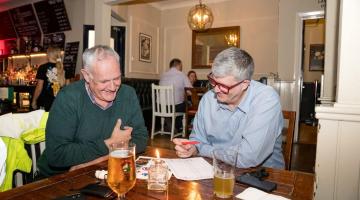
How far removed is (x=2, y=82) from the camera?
705 centimetres

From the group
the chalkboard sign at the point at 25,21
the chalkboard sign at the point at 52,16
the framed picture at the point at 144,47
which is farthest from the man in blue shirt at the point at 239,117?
the chalkboard sign at the point at 25,21

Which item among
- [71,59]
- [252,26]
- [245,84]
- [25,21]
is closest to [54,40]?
[71,59]

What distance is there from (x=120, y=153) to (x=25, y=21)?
7.43 m

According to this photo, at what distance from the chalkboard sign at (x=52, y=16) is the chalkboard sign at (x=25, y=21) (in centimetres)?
23

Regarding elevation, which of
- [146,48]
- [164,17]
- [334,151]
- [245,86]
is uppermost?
[164,17]

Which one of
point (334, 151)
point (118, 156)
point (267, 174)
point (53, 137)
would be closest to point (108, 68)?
point (53, 137)

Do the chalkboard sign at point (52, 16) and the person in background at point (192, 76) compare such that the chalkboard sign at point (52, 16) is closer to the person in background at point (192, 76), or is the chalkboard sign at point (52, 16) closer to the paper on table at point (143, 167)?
the person in background at point (192, 76)

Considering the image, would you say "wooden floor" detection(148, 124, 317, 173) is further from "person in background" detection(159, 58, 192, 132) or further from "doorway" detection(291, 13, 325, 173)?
"person in background" detection(159, 58, 192, 132)

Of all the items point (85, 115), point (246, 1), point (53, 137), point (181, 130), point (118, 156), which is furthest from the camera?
point (246, 1)

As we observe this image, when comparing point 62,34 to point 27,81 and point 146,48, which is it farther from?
point 146,48

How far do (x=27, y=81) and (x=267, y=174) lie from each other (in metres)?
6.89

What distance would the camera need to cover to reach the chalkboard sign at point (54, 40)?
6285mm

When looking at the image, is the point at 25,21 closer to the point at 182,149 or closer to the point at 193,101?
the point at 193,101

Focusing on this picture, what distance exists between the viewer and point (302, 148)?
200 inches
